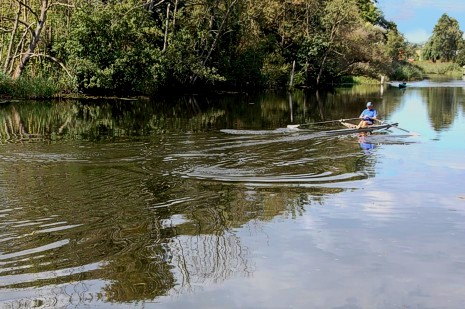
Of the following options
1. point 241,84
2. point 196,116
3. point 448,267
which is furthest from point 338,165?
point 241,84

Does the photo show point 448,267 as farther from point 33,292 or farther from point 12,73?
point 12,73

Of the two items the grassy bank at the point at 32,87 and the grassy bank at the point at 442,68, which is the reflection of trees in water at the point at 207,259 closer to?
the grassy bank at the point at 32,87

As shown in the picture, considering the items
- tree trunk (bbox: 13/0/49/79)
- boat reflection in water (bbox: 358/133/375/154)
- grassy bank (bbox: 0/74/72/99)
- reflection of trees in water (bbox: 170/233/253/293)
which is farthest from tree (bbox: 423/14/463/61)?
reflection of trees in water (bbox: 170/233/253/293)

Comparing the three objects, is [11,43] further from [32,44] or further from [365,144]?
[365,144]

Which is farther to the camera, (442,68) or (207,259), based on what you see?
(442,68)

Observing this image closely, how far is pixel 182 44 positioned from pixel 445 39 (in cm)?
10443

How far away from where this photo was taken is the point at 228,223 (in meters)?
9.18

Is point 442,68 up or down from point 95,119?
up

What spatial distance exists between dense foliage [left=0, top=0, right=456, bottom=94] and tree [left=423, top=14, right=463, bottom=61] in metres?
68.1

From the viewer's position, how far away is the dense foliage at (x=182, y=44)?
3628 cm

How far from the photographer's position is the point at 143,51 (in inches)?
1534

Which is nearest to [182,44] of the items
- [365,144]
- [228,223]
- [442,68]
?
[365,144]

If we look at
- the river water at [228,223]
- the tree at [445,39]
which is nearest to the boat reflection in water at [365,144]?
the river water at [228,223]

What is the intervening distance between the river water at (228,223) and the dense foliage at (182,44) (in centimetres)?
1914
